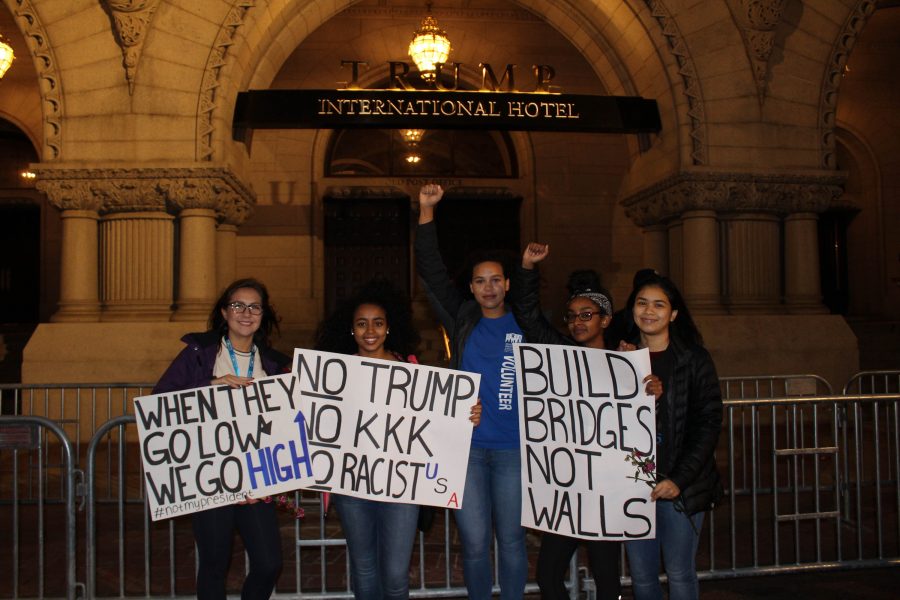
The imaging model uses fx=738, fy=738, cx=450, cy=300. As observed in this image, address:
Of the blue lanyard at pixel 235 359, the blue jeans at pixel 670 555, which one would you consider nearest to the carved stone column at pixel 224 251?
the blue lanyard at pixel 235 359

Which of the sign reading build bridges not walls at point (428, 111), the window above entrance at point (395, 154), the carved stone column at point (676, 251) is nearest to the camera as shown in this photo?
the sign reading build bridges not walls at point (428, 111)

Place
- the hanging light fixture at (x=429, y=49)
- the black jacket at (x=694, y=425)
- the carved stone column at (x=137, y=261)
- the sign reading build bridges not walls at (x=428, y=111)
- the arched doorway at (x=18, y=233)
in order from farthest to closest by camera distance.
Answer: the arched doorway at (x=18, y=233) → the hanging light fixture at (x=429, y=49) → the sign reading build bridges not walls at (x=428, y=111) → the carved stone column at (x=137, y=261) → the black jacket at (x=694, y=425)

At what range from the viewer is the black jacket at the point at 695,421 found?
3.66 m

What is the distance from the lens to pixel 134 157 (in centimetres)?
1035

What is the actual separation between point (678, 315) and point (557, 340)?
2.18 feet

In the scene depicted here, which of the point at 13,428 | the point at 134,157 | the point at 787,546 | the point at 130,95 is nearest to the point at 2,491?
the point at 13,428

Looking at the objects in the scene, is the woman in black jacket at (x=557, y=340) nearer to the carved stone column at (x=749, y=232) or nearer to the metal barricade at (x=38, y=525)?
the metal barricade at (x=38, y=525)

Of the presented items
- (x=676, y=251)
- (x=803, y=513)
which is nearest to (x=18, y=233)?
(x=676, y=251)

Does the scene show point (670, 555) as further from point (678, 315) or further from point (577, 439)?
point (678, 315)

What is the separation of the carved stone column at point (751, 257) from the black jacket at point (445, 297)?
8535 mm

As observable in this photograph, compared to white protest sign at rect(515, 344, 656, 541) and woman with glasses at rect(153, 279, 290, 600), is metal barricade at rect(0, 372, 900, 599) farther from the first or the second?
white protest sign at rect(515, 344, 656, 541)

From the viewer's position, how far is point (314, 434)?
418 cm

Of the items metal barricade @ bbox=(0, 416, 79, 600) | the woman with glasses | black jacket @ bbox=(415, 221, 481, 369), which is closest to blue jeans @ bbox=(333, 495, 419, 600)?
the woman with glasses

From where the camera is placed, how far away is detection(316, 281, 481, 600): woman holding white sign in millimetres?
3834
